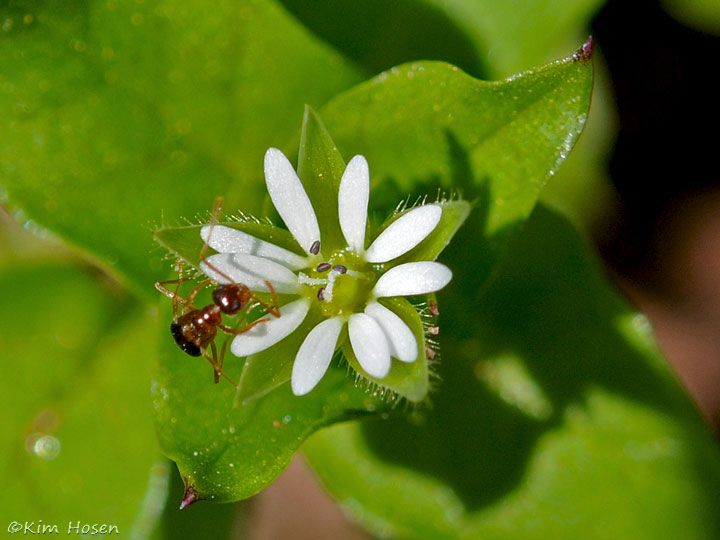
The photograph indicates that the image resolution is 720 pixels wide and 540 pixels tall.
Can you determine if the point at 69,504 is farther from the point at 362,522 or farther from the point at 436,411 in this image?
the point at 436,411

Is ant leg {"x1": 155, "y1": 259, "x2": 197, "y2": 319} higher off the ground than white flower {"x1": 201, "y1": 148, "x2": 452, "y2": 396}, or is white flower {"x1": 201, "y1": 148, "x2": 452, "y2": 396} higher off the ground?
white flower {"x1": 201, "y1": 148, "x2": 452, "y2": 396}

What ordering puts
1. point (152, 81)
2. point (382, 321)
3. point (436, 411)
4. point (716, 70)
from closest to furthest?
point (382, 321), point (152, 81), point (436, 411), point (716, 70)

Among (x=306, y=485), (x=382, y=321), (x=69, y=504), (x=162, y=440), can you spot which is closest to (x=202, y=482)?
(x=162, y=440)

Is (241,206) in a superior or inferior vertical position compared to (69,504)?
superior

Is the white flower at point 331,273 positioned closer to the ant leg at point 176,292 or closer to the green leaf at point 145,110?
the ant leg at point 176,292

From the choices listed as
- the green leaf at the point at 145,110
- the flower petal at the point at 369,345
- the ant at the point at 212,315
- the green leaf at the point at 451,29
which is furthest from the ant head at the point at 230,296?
the green leaf at the point at 451,29

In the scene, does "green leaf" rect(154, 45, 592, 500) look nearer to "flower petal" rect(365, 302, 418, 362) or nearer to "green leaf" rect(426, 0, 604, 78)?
"flower petal" rect(365, 302, 418, 362)
